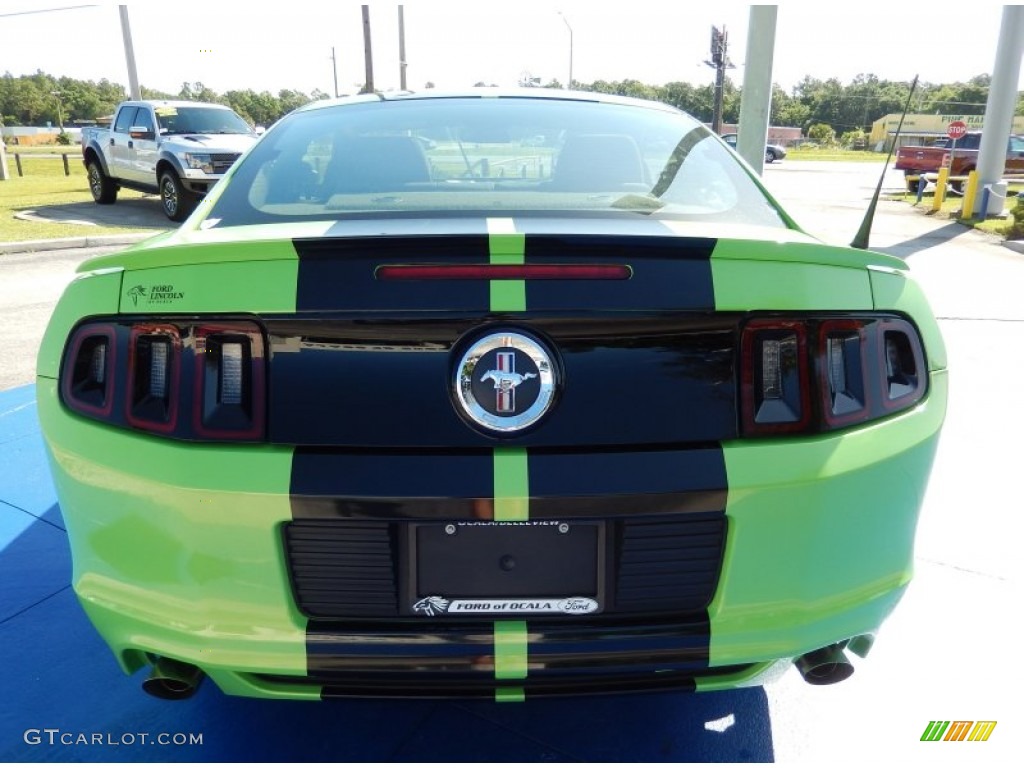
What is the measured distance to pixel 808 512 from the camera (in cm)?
153

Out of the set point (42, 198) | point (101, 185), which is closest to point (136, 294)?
point (101, 185)

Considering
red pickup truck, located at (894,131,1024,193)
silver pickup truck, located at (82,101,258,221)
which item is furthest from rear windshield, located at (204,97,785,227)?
red pickup truck, located at (894,131,1024,193)

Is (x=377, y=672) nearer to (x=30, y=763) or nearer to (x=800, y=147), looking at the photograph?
(x=30, y=763)

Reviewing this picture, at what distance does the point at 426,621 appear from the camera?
154 centimetres

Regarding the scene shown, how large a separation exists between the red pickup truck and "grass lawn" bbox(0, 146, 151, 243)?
842 inches

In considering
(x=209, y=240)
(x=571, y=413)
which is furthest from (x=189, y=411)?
(x=571, y=413)

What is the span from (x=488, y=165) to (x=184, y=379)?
1349mm

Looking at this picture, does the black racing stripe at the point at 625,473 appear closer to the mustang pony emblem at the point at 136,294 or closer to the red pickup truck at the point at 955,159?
the mustang pony emblem at the point at 136,294

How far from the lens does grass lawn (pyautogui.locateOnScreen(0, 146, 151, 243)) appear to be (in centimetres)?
1127

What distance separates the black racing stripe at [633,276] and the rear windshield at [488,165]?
34cm

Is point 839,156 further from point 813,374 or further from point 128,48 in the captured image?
point 813,374

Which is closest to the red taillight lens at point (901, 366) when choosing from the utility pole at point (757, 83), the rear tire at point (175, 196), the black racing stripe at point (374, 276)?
the black racing stripe at point (374, 276)

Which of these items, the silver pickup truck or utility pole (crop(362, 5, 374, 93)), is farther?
utility pole (crop(362, 5, 374, 93))

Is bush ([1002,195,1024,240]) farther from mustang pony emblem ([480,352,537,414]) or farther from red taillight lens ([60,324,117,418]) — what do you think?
red taillight lens ([60,324,117,418])
